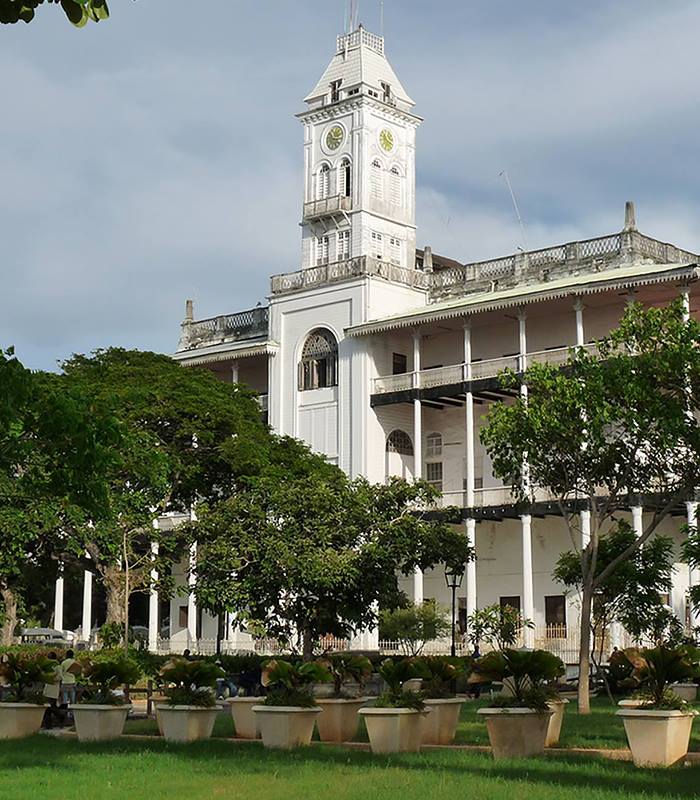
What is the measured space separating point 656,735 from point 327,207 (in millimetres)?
39000

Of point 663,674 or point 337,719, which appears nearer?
point 663,674

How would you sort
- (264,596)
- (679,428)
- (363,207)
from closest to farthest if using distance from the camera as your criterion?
1. (679,428)
2. (264,596)
3. (363,207)

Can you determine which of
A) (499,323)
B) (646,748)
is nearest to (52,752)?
(646,748)

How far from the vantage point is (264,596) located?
33531 millimetres

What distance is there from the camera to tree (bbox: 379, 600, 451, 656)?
143 ft

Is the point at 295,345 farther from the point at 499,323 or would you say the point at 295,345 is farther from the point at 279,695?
the point at 279,695

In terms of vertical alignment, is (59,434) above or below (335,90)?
below

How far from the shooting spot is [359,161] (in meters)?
51.5

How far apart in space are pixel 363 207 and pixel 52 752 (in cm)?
3597

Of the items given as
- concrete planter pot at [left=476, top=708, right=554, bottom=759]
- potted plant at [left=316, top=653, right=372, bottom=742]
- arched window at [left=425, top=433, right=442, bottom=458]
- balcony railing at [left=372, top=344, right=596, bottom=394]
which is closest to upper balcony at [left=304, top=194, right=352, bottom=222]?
balcony railing at [left=372, top=344, right=596, bottom=394]

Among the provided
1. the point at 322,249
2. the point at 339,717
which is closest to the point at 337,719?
the point at 339,717

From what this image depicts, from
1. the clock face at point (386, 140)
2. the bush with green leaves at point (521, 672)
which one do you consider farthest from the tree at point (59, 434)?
the clock face at point (386, 140)

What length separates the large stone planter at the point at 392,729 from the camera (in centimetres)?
1645

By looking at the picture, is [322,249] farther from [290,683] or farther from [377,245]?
[290,683]
